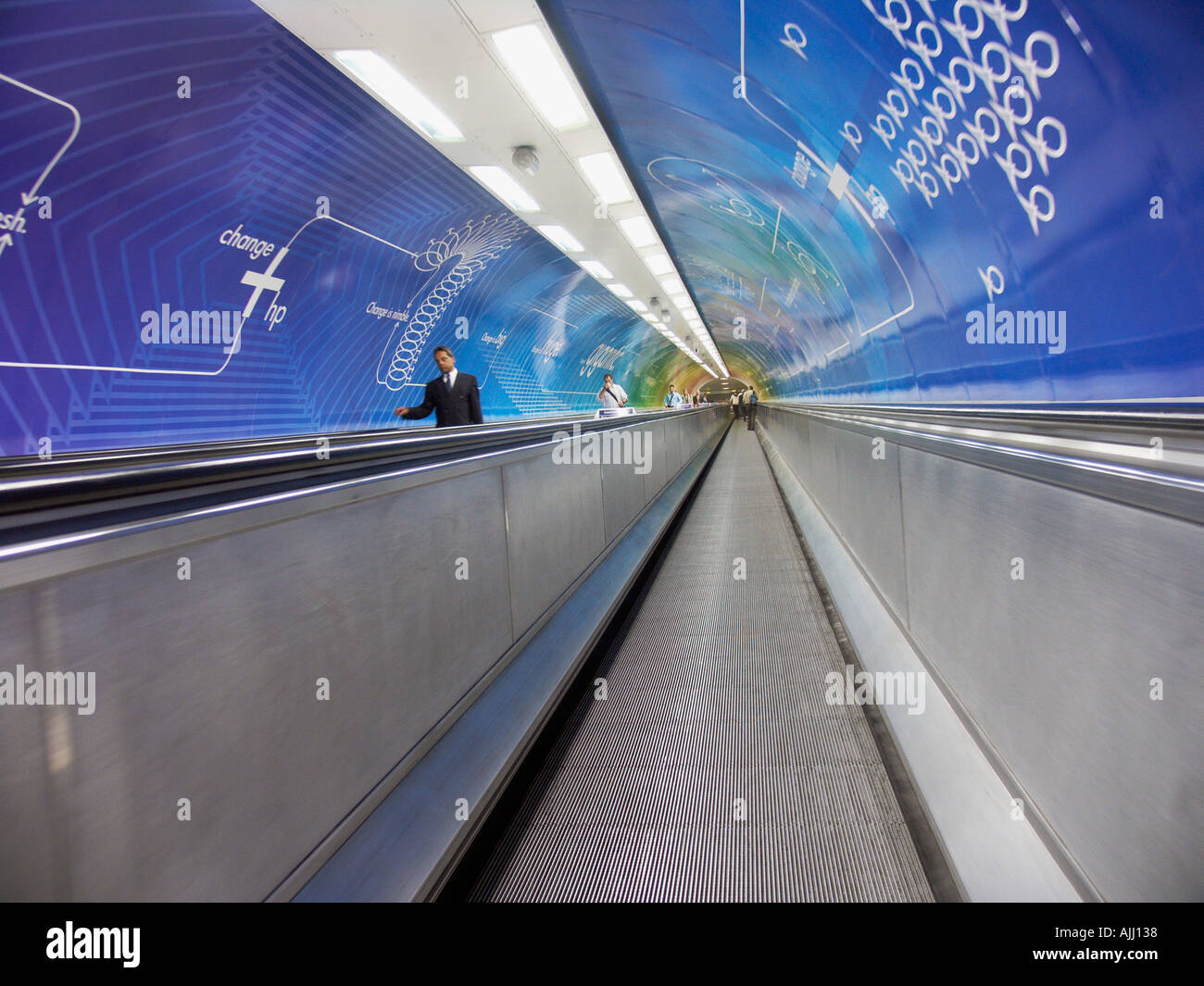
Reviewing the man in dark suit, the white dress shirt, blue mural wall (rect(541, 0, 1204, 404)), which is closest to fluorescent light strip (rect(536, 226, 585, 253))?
blue mural wall (rect(541, 0, 1204, 404))

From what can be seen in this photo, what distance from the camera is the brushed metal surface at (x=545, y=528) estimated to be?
3680 mm

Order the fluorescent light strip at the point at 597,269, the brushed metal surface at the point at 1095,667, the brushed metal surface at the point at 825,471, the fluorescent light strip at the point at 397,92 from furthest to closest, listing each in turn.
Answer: the fluorescent light strip at the point at 597,269
the fluorescent light strip at the point at 397,92
the brushed metal surface at the point at 825,471
the brushed metal surface at the point at 1095,667

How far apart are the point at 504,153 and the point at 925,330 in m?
5.34

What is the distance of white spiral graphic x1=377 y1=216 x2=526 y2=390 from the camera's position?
1155cm

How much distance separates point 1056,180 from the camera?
3553 mm

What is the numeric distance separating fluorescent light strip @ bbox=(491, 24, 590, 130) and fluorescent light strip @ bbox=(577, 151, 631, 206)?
3.26 ft

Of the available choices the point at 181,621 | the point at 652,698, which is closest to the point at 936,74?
the point at 652,698

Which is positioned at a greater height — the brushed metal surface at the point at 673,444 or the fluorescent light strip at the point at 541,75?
→ the fluorescent light strip at the point at 541,75

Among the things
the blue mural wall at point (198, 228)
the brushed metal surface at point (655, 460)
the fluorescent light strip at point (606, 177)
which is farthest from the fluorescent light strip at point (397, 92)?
the brushed metal surface at point (655, 460)

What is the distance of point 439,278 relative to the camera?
12359mm

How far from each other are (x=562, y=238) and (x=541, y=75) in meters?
5.99

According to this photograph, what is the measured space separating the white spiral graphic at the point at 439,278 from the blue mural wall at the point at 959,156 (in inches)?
127

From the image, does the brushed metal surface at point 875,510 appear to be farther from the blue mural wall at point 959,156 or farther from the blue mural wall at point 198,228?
the blue mural wall at point 198,228

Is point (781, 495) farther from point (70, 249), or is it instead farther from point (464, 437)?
point (70, 249)
